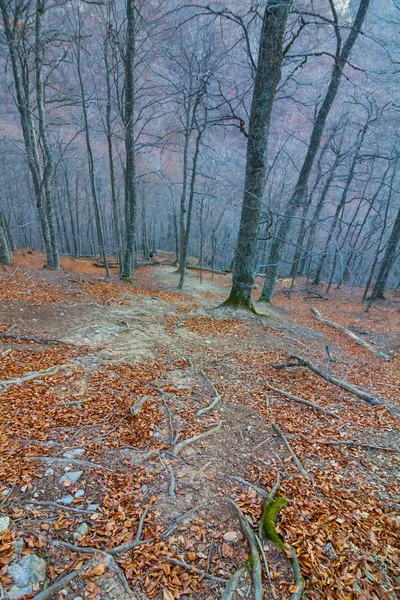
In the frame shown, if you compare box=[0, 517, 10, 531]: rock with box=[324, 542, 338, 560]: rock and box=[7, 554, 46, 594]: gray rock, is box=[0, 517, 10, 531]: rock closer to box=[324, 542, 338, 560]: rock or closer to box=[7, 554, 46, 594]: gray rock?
box=[7, 554, 46, 594]: gray rock

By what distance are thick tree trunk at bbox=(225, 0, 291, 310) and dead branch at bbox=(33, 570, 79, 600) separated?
5.06 meters

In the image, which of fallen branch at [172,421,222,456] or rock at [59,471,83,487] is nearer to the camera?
rock at [59,471,83,487]

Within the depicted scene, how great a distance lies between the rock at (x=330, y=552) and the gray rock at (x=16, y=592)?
1.78m

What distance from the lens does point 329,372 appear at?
15.9 feet

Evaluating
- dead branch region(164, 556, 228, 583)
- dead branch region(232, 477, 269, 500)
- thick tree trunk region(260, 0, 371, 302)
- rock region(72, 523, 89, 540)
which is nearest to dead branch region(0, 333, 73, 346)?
rock region(72, 523, 89, 540)

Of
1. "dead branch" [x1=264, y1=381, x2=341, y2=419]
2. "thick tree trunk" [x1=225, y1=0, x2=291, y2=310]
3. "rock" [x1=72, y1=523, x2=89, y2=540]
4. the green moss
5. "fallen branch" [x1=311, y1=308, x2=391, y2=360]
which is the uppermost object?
"thick tree trunk" [x1=225, y1=0, x2=291, y2=310]

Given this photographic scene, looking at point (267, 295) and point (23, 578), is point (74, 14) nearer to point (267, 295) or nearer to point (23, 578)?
point (267, 295)

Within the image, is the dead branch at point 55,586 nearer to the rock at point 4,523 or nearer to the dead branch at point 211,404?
the rock at point 4,523

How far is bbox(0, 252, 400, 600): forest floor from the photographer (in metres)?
1.64

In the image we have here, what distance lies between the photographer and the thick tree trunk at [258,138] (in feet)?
17.7

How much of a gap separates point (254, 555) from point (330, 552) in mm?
512

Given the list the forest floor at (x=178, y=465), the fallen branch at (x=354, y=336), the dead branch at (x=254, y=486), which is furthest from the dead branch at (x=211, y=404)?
the fallen branch at (x=354, y=336)

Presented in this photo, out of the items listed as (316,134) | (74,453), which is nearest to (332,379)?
(74,453)

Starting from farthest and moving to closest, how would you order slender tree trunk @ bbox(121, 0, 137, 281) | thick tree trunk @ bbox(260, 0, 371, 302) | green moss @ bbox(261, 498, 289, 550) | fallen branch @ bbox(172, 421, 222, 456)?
slender tree trunk @ bbox(121, 0, 137, 281), thick tree trunk @ bbox(260, 0, 371, 302), fallen branch @ bbox(172, 421, 222, 456), green moss @ bbox(261, 498, 289, 550)
